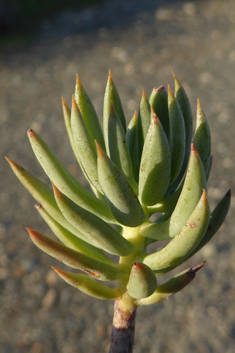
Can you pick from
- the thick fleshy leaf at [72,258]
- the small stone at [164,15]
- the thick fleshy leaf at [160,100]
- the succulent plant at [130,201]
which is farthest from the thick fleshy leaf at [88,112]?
the small stone at [164,15]

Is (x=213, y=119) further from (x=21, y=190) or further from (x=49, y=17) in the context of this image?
(x=49, y=17)

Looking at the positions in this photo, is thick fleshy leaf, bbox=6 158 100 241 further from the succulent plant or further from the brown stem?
the brown stem

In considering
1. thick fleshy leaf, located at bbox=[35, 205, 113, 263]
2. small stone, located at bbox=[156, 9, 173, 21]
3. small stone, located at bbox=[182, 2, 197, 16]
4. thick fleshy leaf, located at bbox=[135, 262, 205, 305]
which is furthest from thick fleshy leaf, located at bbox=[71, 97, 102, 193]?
small stone, located at bbox=[182, 2, 197, 16]

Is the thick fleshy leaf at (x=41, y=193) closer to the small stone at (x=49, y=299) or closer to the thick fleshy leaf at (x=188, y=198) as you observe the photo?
the thick fleshy leaf at (x=188, y=198)

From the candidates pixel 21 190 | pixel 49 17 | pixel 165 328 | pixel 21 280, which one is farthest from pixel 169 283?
pixel 49 17

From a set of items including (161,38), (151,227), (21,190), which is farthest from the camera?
(161,38)

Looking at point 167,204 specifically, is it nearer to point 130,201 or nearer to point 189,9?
point 130,201

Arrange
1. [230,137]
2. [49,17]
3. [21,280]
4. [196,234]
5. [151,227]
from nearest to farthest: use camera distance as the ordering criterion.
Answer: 1. [196,234]
2. [151,227]
3. [21,280]
4. [230,137]
5. [49,17]
